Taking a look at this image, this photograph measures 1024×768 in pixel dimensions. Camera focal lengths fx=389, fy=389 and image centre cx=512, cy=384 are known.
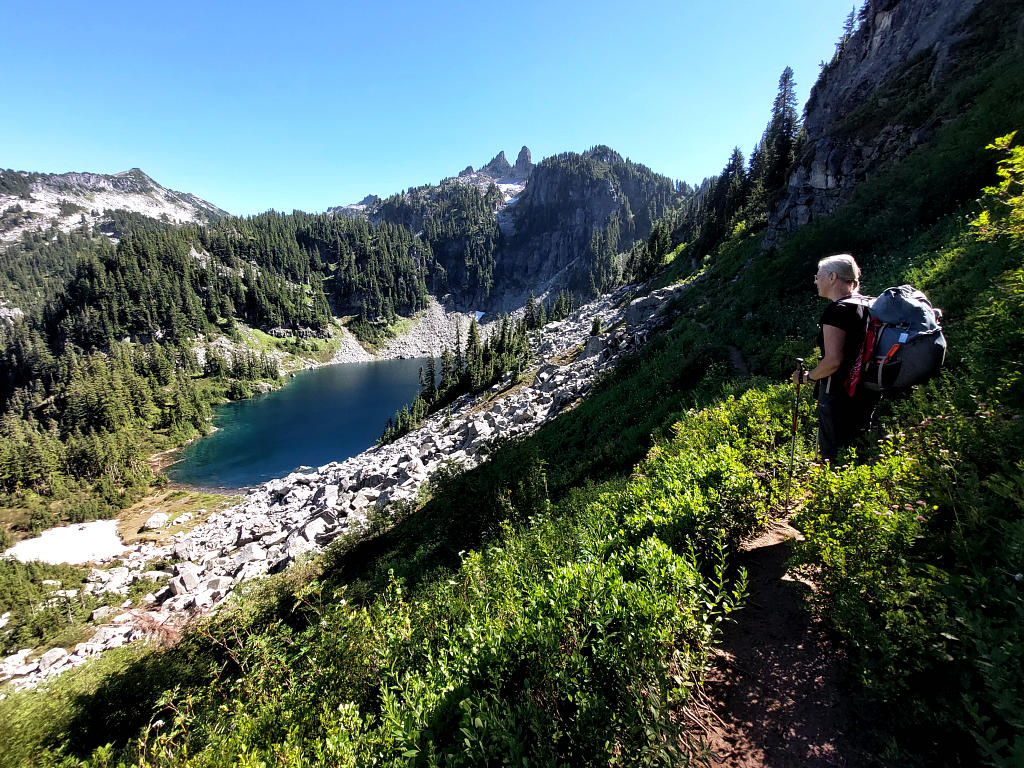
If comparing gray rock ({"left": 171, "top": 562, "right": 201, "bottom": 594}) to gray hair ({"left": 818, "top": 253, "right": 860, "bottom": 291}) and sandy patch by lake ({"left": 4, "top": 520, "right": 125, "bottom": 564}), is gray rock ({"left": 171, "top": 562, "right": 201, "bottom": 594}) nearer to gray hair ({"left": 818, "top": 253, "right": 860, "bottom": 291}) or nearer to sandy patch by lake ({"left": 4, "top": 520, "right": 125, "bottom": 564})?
sandy patch by lake ({"left": 4, "top": 520, "right": 125, "bottom": 564})

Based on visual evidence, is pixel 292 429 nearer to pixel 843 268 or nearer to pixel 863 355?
pixel 843 268

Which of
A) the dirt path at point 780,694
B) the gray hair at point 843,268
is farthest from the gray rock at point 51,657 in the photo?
the gray hair at point 843,268

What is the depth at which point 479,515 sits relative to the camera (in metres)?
11.6

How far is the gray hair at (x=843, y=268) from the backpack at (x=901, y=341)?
1.47 ft

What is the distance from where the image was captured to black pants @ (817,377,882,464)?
4672mm

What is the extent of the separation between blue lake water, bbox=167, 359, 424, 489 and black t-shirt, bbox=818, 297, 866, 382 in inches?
2789

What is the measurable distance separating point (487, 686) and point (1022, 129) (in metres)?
20.8

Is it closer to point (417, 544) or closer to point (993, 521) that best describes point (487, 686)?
point (993, 521)

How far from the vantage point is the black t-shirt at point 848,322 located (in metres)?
4.42

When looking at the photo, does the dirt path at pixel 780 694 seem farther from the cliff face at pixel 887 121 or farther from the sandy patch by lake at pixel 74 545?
the sandy patch by lake at pixel 74 545

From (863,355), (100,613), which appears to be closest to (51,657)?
(100,613)

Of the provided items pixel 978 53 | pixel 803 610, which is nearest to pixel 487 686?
pixel 803 610

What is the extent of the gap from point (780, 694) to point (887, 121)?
1396 inches

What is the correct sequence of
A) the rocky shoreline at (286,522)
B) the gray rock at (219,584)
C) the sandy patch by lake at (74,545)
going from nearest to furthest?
1. the rocky shoreline at (286,522)
2. the gray rock at (219,584)
3. the sandy patch by lake at (74,545)
